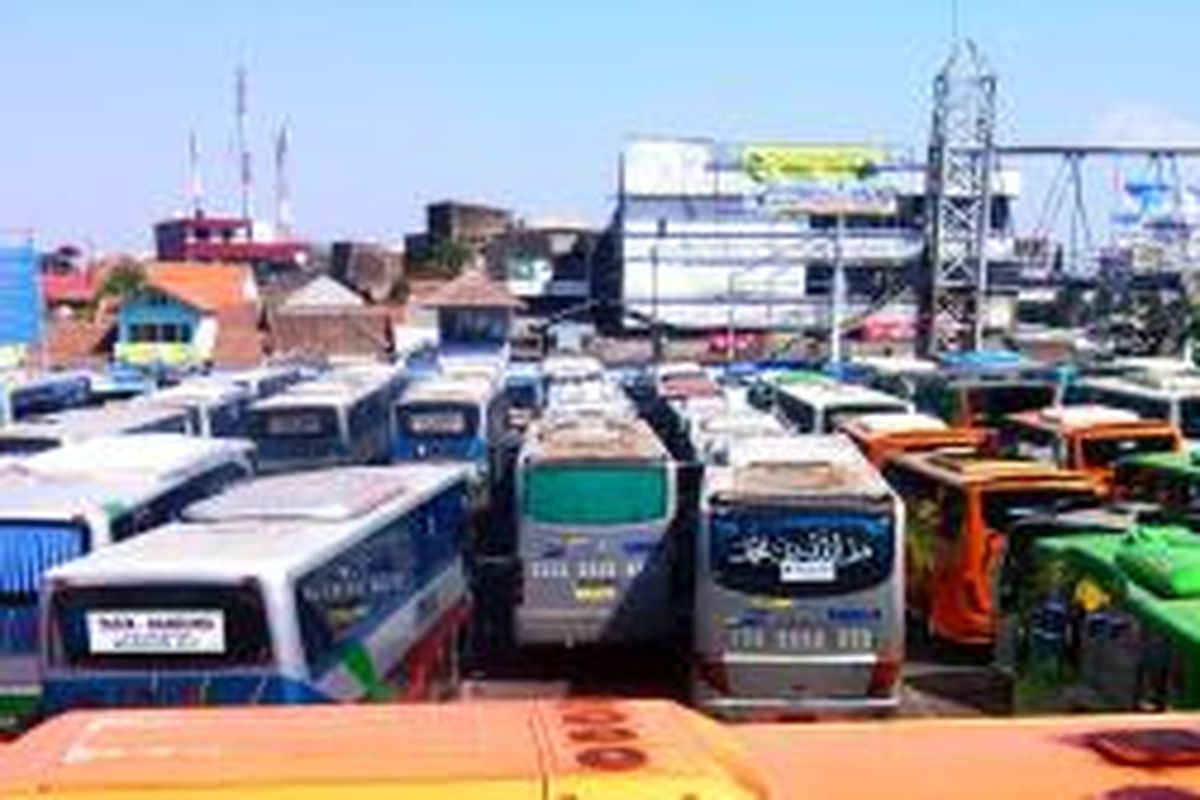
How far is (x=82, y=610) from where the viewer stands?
39.4ft

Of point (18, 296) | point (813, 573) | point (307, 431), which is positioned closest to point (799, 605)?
point (813, 573)

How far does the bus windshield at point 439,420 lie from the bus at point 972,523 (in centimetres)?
1203

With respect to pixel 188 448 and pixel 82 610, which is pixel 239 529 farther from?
pixel 188 448

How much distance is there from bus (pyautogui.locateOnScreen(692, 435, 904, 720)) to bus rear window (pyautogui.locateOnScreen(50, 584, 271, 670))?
512 cm

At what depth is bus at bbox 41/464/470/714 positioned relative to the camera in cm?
1196

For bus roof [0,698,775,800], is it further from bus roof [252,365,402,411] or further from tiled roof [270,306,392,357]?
tiled roof [270,306,392,357]

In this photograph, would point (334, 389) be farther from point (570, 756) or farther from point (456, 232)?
point (456, 232)

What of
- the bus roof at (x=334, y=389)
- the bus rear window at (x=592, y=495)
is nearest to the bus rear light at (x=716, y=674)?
the bus rear window at (x=592, y=495)

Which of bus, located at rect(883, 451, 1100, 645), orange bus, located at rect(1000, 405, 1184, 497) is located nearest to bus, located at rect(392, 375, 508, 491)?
orange bus, located at rect(1000, 405, 1184, 497)

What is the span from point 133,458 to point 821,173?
7216 cm

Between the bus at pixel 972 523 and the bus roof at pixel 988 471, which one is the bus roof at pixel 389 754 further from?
the bus roof at pixel 988 471

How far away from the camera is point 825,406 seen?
101 ft

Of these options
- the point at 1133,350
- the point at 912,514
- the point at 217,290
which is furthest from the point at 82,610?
the point at 217,290

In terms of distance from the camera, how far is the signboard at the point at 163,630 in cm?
1194
